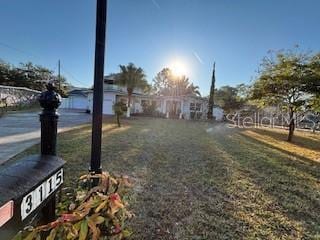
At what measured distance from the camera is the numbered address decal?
0.97 metres

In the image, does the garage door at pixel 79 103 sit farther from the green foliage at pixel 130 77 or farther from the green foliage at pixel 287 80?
the green foliage at pixel 287 80

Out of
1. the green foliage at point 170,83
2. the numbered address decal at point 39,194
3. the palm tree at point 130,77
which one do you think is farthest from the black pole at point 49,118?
the green foliage at point 170,83

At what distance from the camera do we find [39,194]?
3.63 feet

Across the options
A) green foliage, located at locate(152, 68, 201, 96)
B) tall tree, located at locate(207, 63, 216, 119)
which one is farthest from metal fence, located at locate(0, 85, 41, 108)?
green foliage, located at locate(152, 68, 201, 96)

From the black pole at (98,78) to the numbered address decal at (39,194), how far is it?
38.7 inches

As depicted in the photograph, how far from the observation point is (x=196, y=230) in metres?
2.99

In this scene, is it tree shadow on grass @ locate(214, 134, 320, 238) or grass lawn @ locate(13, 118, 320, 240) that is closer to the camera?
grass lawn @ locate(13, 118, 320, 240)

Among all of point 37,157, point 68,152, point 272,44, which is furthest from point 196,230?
point 272,44

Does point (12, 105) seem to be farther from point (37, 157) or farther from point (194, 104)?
point (37, 157)

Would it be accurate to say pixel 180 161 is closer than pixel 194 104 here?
Yes

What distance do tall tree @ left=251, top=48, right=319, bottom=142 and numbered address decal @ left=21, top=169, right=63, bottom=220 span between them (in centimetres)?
1208

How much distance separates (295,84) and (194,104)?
19521 millimetres

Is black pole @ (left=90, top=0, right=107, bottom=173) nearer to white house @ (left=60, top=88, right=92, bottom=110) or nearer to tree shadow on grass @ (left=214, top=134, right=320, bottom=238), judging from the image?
tree shadow on grass @ (left=214, top=134, right=320, bottom=238)

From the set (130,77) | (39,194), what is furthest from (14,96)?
(39,194)
